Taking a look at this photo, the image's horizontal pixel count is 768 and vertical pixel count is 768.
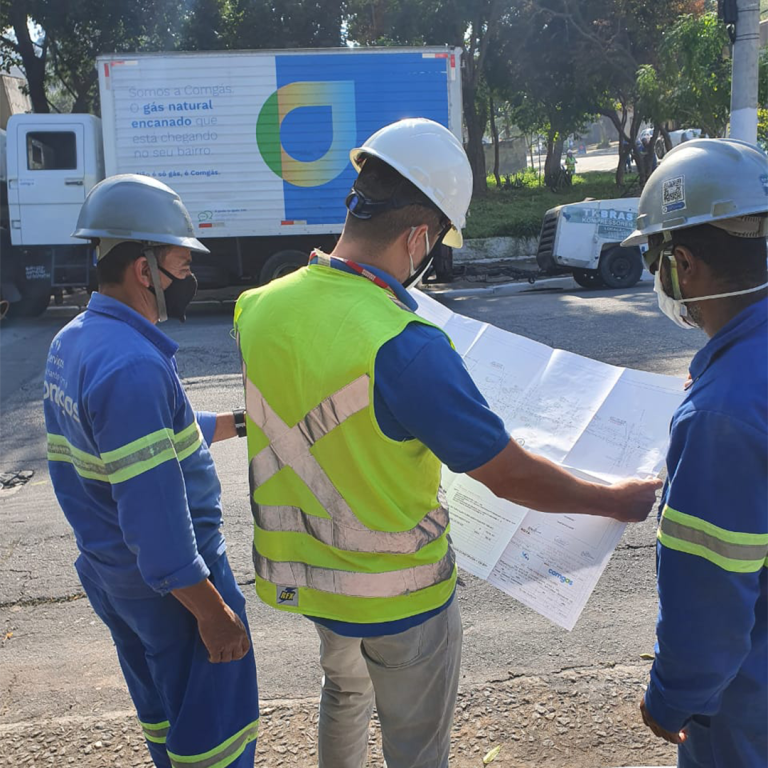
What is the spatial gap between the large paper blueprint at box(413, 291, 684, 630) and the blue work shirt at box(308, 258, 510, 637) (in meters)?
0.46

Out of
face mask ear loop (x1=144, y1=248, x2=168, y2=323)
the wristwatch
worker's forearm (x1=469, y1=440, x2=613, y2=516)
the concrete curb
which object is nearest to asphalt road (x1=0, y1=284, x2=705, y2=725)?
the wristwatch

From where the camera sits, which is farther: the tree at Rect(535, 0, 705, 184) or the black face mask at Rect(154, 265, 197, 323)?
the tree at Rect(535, 0, 705, 184)

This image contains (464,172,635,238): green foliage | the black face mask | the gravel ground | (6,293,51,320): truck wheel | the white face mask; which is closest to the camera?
the white face mask

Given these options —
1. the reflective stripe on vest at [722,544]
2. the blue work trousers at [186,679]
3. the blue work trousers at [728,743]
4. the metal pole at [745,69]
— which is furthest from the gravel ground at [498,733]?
the metal pole at [745,69]

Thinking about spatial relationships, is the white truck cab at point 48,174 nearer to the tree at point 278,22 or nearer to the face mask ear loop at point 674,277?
the tree at point 278,22

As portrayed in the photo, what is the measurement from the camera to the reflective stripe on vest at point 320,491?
179 cm

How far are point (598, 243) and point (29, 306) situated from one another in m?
8.84

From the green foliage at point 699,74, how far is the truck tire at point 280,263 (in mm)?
8332

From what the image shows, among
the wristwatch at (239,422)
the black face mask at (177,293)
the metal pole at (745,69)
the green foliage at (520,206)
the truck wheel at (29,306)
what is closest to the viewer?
the black face mask at (177,293)

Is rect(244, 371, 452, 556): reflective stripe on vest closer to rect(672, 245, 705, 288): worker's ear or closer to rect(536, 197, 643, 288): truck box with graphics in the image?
rect(672, 245, 705, 288): worker's ear

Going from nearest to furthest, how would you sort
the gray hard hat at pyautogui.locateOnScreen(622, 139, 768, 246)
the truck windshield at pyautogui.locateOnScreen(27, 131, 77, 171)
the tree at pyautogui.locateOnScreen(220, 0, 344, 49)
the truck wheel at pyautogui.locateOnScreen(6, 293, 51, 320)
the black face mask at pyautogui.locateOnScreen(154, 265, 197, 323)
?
the gray hard hat at pyautogui.locateOnScreen(622, 139, 768, 246)
the black face mask at pyautogui.locateOnScreen(154, 265, 197, 323)
the truck windshield at pyautogui.locateOnScreen(27, 131, 77, 171)
the truck wheel at pyautogui.locateOnScreen(6, 293, 51, 320)
the tree at pyautogui.locateOnScreen(220, 0, 344, 49)

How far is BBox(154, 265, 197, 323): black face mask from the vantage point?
7.29 ft

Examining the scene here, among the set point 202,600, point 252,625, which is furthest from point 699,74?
point 202,600

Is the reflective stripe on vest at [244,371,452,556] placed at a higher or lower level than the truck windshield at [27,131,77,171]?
lower
